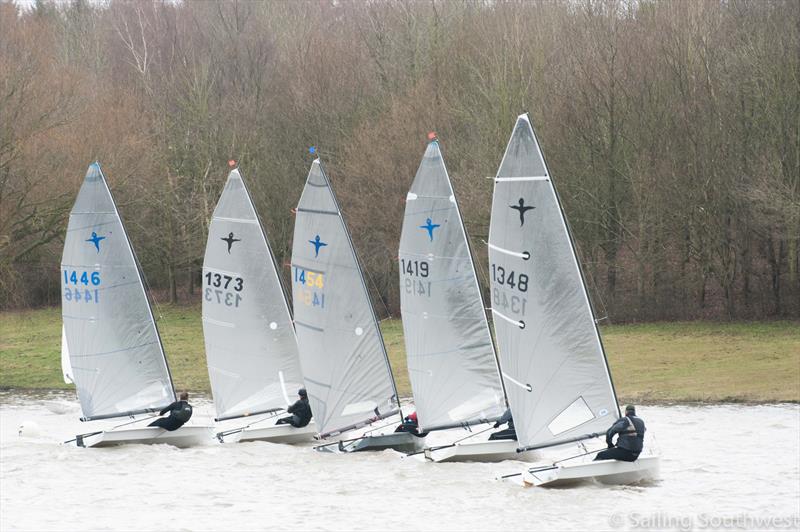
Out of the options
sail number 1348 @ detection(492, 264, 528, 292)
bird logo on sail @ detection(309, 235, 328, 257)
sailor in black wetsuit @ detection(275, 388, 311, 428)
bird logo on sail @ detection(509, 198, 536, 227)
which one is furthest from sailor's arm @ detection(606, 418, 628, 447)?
sailor in black wetsuit @ detection(275, 388, 311, 428)

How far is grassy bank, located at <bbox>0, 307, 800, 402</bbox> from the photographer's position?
33.1 meters

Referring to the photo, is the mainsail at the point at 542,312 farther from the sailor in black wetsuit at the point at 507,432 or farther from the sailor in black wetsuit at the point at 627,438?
the sailor in black wetsuit at the point at 507,432

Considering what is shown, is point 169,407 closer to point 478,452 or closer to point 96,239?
point 96,239

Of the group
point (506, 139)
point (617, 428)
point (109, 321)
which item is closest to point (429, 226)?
point (617, 428)

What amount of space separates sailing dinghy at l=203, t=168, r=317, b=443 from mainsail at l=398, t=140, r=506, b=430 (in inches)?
154

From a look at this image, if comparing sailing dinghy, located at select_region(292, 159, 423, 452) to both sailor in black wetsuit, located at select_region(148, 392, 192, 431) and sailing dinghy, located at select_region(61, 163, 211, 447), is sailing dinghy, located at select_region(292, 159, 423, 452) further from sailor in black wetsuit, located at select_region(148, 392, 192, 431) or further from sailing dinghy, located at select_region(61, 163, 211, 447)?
sailing dinghy, located at select_region(61, 163, 211, 447)

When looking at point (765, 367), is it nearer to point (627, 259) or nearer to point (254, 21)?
point (627, 259)

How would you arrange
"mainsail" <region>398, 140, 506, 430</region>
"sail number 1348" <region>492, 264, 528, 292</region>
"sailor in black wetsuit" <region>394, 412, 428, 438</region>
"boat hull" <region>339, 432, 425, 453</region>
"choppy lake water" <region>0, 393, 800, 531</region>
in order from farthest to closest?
1. "sailor in black wetsuit" <region>394, 412, 428, 438</region>
2. "boat hull" <region>339, 432, 425, 453</region>
3. "mainsail" <region>398, 140, 506, 430</region>
4. "sail number 1348" <region>492, 264, 528, 292</region>
5. "choppy lake water" <region>0, 393, 800, 531</region>

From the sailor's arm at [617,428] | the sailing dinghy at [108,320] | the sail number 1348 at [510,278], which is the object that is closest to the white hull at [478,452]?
the sailor's arm at [617,428]

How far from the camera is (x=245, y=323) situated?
26.7m

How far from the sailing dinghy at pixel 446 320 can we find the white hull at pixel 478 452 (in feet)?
2.35

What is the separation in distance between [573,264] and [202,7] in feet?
203

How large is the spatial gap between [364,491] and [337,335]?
164 inches

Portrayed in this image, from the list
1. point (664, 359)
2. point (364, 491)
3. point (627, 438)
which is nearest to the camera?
point (627, 438)
